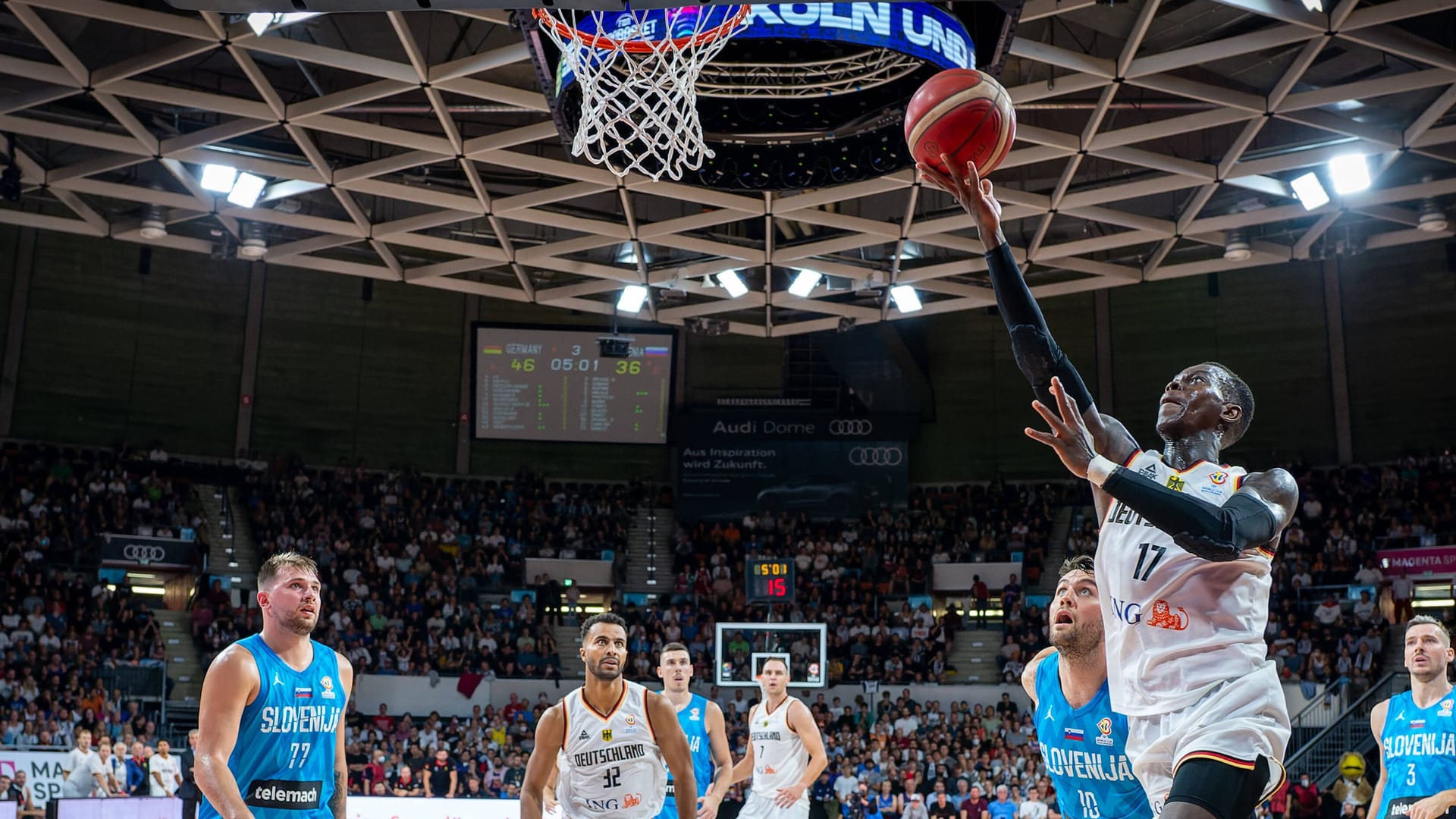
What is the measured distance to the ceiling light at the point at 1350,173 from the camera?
21.3 m

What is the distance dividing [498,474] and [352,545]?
18.6ft

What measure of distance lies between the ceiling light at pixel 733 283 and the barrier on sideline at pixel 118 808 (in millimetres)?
14374

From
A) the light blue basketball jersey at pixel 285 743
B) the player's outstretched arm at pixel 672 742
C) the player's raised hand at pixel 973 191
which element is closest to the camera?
the player's raised hand at pixel 973 191

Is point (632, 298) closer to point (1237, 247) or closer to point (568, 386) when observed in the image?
point (568, 386)

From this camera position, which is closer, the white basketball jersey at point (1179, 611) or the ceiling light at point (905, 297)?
the white basketball jersey at point (1179, 611)

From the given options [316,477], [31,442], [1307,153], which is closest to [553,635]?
[316,477]

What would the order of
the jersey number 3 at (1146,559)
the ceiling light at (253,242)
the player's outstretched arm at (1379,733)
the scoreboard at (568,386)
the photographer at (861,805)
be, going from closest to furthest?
the jersey number 3 at (1146,559) < the player's outstretched arm at (1379,733) < the photographer at (861,805) < the ceiling light at (253,242) < the scoreboard at (568,386)

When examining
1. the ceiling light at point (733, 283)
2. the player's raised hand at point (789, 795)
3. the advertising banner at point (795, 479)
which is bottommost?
the player's raised hand at point (789, 795)

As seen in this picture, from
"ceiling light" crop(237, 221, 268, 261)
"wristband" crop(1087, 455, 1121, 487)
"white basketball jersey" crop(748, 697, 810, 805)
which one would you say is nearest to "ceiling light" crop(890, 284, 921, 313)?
"ceiling light" crop(237, 221, 268, 261)

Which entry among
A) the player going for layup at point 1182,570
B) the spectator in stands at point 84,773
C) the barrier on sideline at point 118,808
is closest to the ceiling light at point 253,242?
the spectator in stands at point 84,773

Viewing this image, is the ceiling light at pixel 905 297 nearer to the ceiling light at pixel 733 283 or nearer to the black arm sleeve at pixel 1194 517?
the ceiling light at pixel 733 283

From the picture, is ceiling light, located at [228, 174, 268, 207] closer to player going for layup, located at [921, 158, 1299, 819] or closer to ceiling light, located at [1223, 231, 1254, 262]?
ceiling light, located at [1223, 231, 1254, 262]

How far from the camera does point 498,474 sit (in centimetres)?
3753

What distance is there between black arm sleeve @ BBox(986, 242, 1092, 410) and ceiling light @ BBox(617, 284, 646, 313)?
73.8ft
